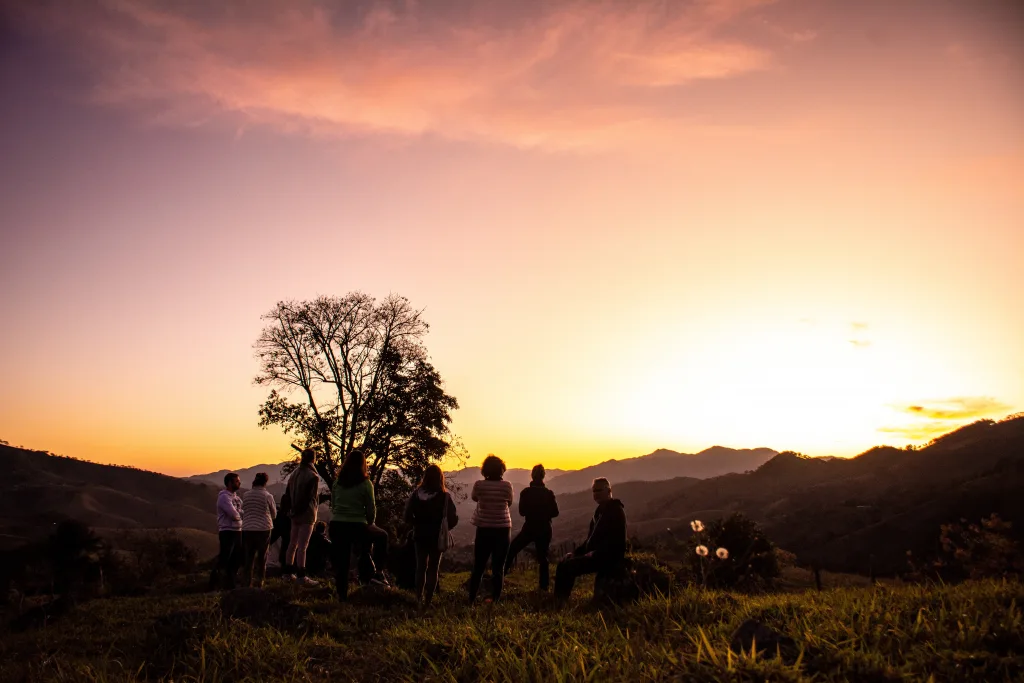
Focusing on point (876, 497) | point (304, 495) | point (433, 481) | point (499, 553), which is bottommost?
point (876, 497)

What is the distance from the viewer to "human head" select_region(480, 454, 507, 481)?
32.1 feet

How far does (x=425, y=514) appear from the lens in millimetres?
9531

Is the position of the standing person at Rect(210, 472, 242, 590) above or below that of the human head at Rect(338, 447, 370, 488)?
below

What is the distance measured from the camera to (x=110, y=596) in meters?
14.7

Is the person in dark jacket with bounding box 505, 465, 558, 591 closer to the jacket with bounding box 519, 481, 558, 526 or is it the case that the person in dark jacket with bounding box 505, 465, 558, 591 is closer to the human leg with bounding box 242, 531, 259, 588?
the jacket with bounding box 519, 481, 558, 526

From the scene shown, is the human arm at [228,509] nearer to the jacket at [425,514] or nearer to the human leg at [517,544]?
the jacket at [425,514]

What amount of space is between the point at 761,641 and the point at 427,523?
6.20m

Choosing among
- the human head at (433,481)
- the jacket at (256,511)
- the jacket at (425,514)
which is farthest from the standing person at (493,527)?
the jacket at (256,511)

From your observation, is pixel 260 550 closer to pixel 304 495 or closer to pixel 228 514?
pixel 228 514

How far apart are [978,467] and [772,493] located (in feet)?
79.0

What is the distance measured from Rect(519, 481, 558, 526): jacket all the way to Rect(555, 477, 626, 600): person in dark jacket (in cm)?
256

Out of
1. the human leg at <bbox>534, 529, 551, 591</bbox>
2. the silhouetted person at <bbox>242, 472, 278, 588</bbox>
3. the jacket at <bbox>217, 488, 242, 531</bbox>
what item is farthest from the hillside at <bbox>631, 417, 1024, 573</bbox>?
the jacket at <bbox>217, 488, 242, 531</bbox>

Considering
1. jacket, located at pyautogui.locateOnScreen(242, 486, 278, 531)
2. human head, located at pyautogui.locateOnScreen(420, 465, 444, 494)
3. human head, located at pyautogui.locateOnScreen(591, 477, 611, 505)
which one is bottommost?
jacket, located at pyautogui.locateOnScreen(242, 486, 278, 531)

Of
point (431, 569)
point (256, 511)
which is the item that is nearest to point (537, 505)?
point (431, 569)
